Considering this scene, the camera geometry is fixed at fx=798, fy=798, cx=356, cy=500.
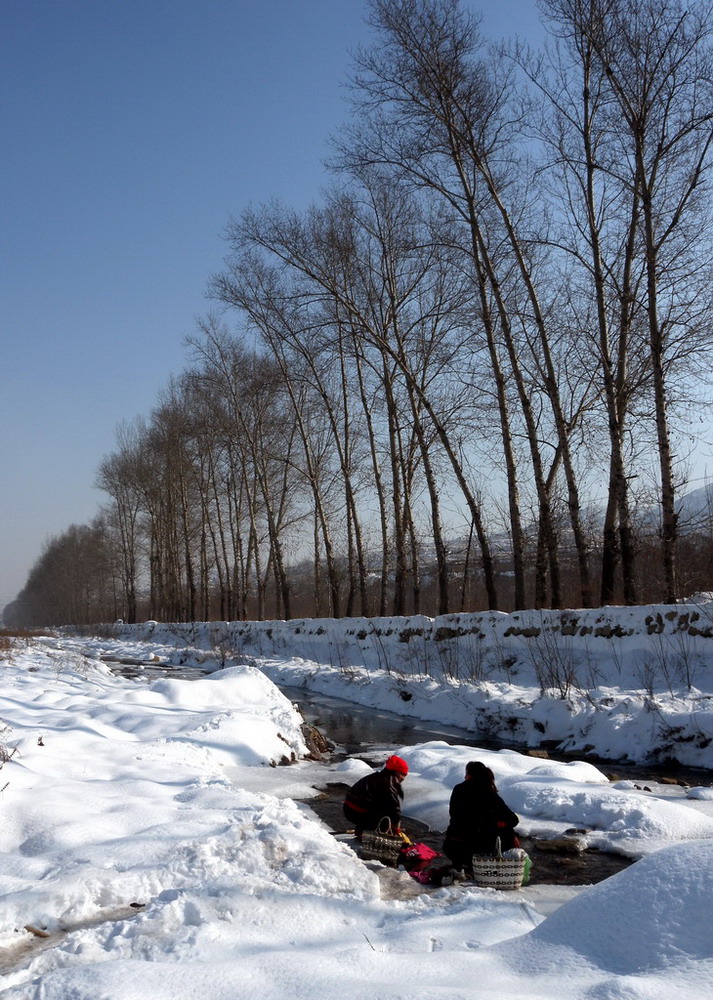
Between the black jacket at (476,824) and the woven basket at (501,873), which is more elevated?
the black jacket at (476,824)

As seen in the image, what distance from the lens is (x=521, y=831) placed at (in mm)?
6879

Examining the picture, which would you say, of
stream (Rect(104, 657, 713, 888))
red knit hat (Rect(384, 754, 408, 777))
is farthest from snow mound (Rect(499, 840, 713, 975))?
red knit hat (Rect(384, 754, 408, 777))

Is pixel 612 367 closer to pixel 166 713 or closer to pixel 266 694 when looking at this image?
pixel 266 694

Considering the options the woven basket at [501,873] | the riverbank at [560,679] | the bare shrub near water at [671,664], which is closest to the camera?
the woven basket at [501,873]

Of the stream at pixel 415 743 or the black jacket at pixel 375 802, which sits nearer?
the stream at pixel 415 743

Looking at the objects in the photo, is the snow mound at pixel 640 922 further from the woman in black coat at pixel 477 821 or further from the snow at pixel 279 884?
the woman in black coat at pixel 477 821

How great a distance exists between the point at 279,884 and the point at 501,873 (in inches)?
61.7

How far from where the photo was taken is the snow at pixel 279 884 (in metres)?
3.39

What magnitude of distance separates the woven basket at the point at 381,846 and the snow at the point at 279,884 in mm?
293

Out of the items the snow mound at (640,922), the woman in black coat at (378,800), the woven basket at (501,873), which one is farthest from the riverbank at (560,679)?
the snow mound at (640,922)

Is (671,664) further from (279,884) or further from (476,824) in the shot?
(279,884)

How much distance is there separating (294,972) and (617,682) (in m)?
9.38

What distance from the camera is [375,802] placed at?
257 inches

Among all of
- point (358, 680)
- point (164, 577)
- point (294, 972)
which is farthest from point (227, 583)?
point (294, 972)
